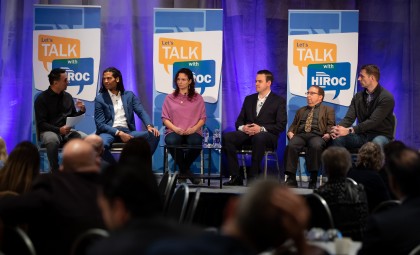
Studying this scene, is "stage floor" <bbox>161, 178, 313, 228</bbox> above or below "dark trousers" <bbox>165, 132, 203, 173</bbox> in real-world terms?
below

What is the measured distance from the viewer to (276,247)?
179cm

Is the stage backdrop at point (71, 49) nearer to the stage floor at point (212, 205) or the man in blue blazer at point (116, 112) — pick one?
the man in blue blazer at point (116, 112)

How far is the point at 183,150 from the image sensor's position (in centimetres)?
757

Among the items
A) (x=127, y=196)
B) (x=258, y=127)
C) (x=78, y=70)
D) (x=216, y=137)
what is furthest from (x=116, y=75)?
(x=127, y=196)

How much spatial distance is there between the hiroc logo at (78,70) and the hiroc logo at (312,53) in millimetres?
2278

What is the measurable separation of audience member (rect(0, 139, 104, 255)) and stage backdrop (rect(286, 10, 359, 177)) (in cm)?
511

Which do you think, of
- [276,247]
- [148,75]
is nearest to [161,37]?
[148,75]

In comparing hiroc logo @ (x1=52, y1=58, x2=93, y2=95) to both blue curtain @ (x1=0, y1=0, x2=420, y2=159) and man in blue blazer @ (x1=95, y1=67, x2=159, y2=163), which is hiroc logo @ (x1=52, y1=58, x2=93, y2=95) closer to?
man in blue blazer @ (x1=95, y1=67, x2=159, y2=163)

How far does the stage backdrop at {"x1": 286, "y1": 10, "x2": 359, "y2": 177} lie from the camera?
794cm

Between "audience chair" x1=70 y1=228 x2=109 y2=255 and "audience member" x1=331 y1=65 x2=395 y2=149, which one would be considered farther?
"audience member" x1=331 y1=65 x2=395 y2=149

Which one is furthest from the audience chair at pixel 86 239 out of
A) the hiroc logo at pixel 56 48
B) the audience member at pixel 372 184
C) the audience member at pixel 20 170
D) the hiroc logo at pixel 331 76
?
the hiroc logo at pixel 331 76

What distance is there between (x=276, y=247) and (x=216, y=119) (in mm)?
6182

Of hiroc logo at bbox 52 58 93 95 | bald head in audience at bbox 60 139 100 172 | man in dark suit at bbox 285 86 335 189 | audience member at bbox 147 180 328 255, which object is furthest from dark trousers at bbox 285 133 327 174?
audience member at bbox 147 180 328 255

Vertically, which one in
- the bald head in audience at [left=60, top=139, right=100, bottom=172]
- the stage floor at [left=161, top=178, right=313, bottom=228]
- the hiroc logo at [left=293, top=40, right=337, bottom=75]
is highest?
the hiroc logo at [left=293, top=40, right=337, bottom=75]
